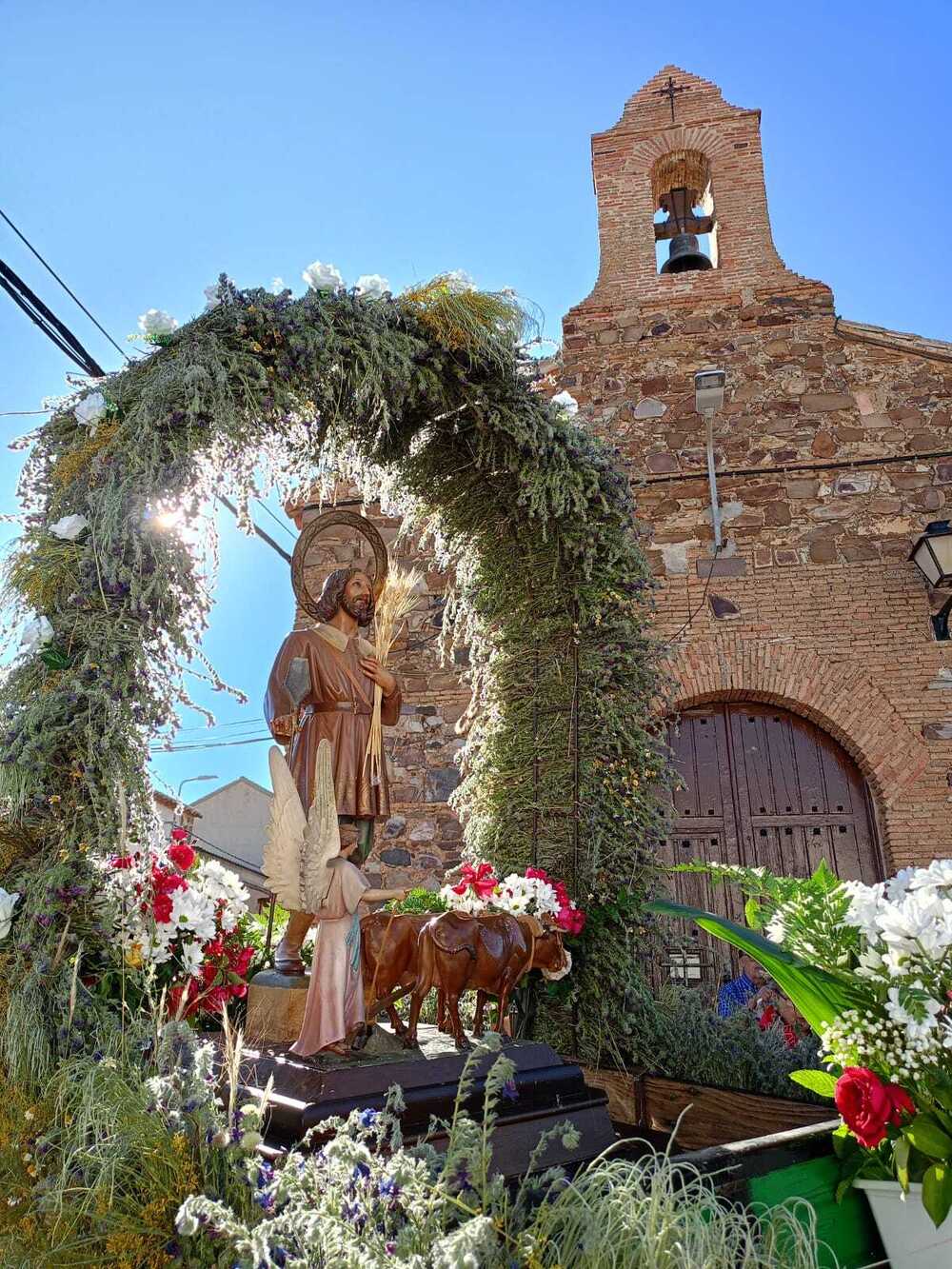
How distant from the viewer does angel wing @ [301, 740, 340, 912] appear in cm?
314

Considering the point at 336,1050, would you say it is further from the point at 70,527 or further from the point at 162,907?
the point at 70,527

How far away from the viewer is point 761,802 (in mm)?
7621

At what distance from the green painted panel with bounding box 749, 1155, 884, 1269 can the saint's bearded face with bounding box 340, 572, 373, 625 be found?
2.83 metres

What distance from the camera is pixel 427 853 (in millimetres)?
7824

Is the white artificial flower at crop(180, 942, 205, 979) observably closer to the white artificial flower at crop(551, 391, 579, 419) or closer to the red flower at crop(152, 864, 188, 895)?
the red flower at crop(152, 864, 188, 895)

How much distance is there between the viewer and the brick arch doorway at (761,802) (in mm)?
7391

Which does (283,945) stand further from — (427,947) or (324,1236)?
(324,1236)

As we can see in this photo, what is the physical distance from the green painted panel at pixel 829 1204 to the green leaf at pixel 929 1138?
513mm

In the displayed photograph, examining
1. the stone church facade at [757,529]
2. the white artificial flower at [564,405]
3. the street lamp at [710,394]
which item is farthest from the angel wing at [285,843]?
the street lamp at [710,394]

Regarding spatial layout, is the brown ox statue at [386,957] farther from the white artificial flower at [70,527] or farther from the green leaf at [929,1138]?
the white artificial flower at [70,527]

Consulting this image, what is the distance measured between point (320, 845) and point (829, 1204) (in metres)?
1.99

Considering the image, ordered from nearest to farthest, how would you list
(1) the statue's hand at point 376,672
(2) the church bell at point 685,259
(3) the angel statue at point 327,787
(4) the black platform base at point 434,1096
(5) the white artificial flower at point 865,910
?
(5) the white artificial flower at point 865,910 < (4) the black platform base at point 434,1096 < (3) the angel statue at point 327,787 < (1) the statue's hand at point 376,672 < (2) the church bell at point 685,259

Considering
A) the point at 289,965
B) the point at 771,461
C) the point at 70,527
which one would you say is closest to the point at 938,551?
the point at 771,461

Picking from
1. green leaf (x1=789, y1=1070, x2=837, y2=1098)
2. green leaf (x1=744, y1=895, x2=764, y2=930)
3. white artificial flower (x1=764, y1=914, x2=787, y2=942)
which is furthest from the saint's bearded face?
green leaf (x1=789, y1=1070, x2=837, y2=1098)
